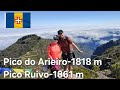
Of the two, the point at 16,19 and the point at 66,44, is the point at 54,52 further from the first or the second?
the point at 16,19

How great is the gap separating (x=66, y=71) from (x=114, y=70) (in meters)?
0.95

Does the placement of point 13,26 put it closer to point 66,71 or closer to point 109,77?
point 66,71

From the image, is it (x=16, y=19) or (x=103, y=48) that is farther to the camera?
(x=103, y=48)

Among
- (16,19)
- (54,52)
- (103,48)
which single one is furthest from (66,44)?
(16,19)

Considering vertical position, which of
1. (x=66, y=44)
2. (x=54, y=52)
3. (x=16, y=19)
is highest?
(x=16, y=19)

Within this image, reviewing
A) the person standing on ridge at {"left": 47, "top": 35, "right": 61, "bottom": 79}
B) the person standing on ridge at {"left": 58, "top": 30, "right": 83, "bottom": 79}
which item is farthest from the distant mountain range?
the person standing on ridge at {"left": 47, "top": 35, "right": 61, "bottom": 79}

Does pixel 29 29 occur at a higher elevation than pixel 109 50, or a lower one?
higher

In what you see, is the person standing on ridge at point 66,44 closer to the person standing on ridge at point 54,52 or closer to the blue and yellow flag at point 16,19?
the person standing on ridge at point 54,52

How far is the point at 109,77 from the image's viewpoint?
20.2 ft

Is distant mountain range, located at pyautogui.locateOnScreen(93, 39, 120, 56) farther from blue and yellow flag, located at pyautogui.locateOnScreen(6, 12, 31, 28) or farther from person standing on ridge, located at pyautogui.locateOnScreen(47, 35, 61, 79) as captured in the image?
blue and yellow flag, located at pyautogui.locateOnScreen(6, 12, 31, 28)
